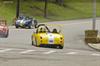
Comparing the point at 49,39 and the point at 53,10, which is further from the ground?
the point at 53,10

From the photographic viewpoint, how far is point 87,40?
36.4 metres

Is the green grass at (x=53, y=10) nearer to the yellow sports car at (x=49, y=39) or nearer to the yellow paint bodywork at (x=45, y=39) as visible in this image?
the yellow sports car at (x=49, y=39)

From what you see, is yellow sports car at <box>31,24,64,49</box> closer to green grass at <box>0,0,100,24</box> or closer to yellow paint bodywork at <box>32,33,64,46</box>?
yellow paint bodywork at <box>32,33,64,46</box>

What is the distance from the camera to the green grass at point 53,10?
74.3 m

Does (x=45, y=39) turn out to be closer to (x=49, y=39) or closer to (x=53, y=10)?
(x=49, y=39)

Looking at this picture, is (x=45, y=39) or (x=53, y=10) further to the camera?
(x=53, y=10)

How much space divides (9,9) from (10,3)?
5089mm

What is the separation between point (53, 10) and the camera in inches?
3408

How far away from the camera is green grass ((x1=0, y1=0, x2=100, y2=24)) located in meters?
74.3

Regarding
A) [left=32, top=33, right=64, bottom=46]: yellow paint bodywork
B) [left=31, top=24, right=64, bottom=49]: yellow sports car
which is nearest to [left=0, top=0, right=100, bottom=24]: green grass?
[left=31, top=24, right=64, bottom=49]: yellow sports car

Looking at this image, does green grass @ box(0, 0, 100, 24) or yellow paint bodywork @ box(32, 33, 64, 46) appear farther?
green grass @ box(0, 0, 100, 24)

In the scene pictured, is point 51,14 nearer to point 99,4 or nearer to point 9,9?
point 9,9

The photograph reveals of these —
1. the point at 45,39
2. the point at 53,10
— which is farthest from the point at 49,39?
the point at 53,10

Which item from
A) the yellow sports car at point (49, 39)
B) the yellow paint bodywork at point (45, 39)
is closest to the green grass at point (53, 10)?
the yellow sports car at point (49, 39)
